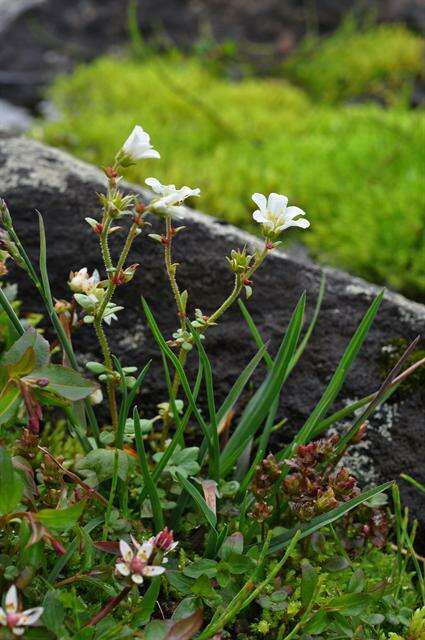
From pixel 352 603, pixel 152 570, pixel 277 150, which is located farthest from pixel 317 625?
pixel 277 150

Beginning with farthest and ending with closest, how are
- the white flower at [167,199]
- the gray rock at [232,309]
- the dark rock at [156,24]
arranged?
the dark rock at [156,24] → the gray rock at [232,309] → the white flower at [167,199]

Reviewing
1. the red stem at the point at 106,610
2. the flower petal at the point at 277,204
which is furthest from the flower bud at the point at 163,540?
the flower petal at the point at 277,204

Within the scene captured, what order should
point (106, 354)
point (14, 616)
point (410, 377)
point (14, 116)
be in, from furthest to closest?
1. point (14, 116)
2. point (410, 377)
3. point (106, 354)
4. point (14, 616)

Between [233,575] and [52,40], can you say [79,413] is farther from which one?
[52,40]

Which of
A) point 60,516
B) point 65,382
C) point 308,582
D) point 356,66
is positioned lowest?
point 356,66

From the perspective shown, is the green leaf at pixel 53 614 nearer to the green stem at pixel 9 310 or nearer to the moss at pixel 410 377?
the green stem at pixel 9 310

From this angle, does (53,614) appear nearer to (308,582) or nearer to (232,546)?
(232,546)
